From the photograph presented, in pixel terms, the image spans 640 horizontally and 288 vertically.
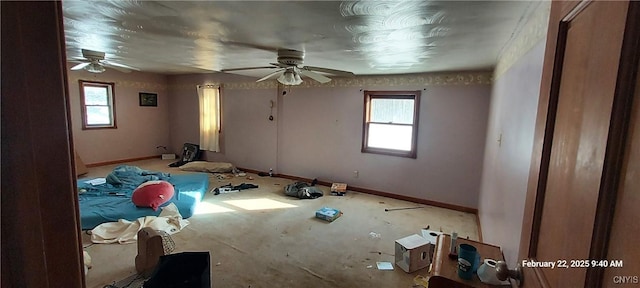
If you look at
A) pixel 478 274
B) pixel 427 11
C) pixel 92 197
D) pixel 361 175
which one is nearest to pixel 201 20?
pixel 427 11

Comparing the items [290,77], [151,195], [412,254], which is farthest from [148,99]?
[412,254]

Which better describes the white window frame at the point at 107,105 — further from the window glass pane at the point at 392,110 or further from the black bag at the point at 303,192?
the window glass pane at the point at 392,110

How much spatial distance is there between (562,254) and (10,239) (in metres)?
1.05

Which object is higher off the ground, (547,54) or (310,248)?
(547,54)

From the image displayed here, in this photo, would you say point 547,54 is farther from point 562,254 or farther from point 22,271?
point 22,271

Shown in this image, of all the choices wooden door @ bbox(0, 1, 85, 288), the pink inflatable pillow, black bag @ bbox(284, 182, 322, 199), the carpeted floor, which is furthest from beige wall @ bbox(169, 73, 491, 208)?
wooden door @ bbox(0, 1, 85, 288)

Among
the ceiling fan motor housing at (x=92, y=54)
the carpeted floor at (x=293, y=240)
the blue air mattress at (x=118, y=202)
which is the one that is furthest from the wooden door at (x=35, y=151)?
the ceiling fan motor housing at (x=92, y=54)

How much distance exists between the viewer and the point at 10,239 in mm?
385

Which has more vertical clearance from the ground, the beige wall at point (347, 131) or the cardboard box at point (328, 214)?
the beige wall at point (347, 131)

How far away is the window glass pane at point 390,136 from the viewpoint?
15.8 ft

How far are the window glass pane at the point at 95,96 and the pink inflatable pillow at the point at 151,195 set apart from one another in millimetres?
3724

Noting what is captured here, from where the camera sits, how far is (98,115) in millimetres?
6355

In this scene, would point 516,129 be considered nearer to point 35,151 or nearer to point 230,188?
point 35,151

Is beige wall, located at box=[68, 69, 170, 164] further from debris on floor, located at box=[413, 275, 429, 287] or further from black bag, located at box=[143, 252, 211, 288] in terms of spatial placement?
debris on floor, located at box=[413, 275, 429, 287]
